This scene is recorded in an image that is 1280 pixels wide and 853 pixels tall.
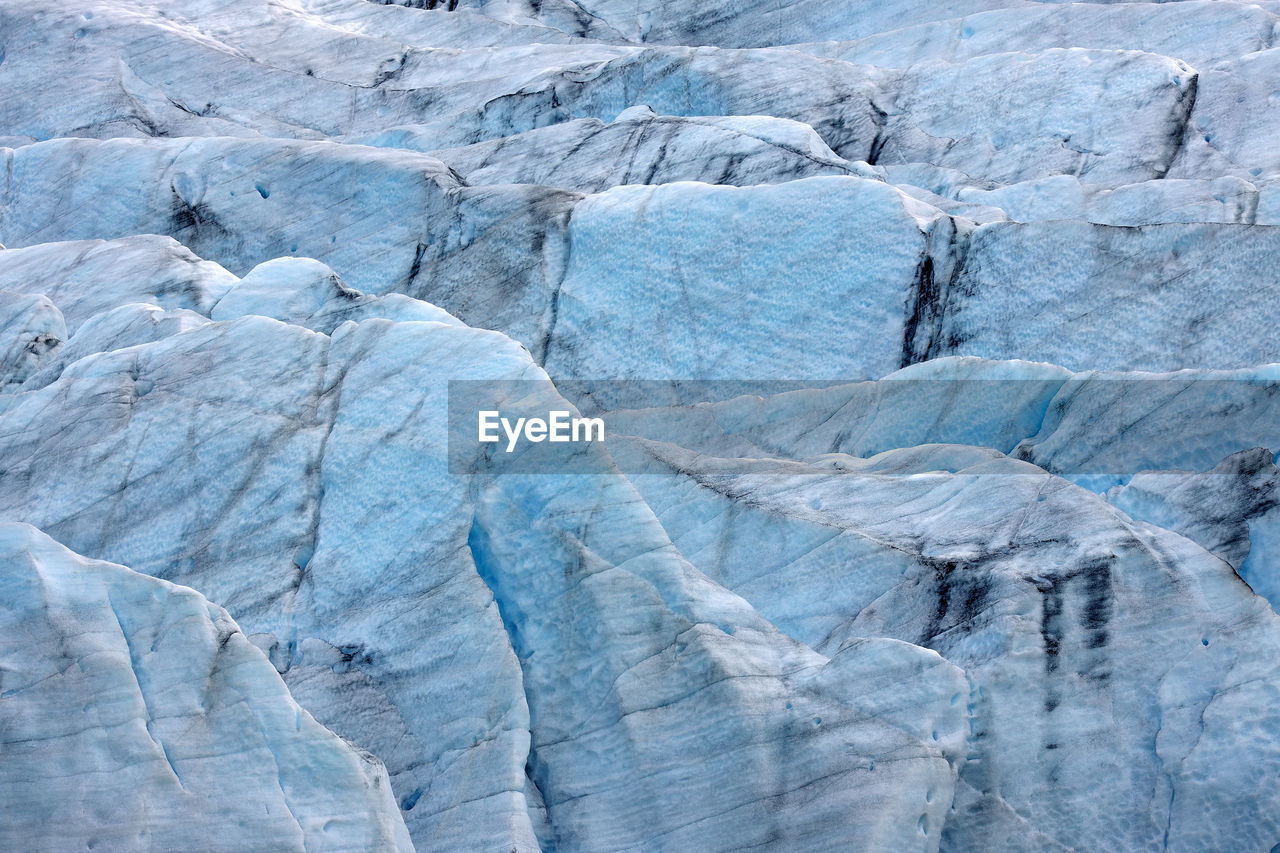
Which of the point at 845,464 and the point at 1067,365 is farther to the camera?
the point at 1067,365

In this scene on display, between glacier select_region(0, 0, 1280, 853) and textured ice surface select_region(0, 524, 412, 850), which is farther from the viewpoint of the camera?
glacier select_region(0, 0, 1280, 853)

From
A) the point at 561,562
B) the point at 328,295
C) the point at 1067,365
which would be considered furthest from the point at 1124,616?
the point at 328,295

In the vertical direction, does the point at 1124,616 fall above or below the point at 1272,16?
below

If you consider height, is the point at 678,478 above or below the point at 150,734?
above

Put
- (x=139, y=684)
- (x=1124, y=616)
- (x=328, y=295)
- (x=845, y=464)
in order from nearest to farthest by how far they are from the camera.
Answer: (x=139, y=684) < (x=1124, y=616) < (x=845, y=464) < (x=328, y=295)

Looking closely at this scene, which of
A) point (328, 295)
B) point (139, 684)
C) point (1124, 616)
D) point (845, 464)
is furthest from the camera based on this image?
point (328, 295)

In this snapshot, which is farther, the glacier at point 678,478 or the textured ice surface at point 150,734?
the glacier at point 678,478

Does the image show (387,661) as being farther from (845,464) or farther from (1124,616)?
(1124,616)

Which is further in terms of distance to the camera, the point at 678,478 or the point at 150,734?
the point at 678,478
